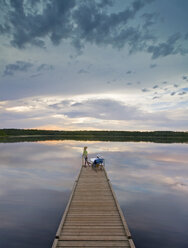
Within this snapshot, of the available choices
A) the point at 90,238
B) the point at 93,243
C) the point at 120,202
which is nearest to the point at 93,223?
the point at 90,238

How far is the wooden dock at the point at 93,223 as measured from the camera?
770cm

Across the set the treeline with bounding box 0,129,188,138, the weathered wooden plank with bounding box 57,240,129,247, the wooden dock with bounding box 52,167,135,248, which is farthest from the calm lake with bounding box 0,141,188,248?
the treeline with bounding box 0,129,188,138

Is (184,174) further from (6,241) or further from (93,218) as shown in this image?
(6,241)

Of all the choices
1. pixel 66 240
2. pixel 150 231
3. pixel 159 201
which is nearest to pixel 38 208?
pixel 66 240

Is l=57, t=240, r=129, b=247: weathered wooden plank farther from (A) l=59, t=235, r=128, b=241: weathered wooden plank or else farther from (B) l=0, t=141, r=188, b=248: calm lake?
(B) l=0, t=141, r=188, b=248: calm lake

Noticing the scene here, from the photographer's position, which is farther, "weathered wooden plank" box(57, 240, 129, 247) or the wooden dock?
the wooden dock

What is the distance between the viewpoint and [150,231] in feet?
34.0

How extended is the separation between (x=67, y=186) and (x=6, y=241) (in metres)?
9.08

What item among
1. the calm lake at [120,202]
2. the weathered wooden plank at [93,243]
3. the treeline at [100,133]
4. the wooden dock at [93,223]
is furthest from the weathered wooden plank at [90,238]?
Result: the treeline at [100,133]

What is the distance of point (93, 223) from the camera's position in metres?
9.15

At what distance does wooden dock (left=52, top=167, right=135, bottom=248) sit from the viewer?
7699mm

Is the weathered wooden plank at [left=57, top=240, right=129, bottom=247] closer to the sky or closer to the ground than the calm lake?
closer to the sky

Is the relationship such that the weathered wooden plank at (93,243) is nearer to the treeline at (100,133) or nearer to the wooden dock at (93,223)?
the wooden dock at (93,223)

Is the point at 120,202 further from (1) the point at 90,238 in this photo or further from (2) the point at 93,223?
(1) the point at 90,238
